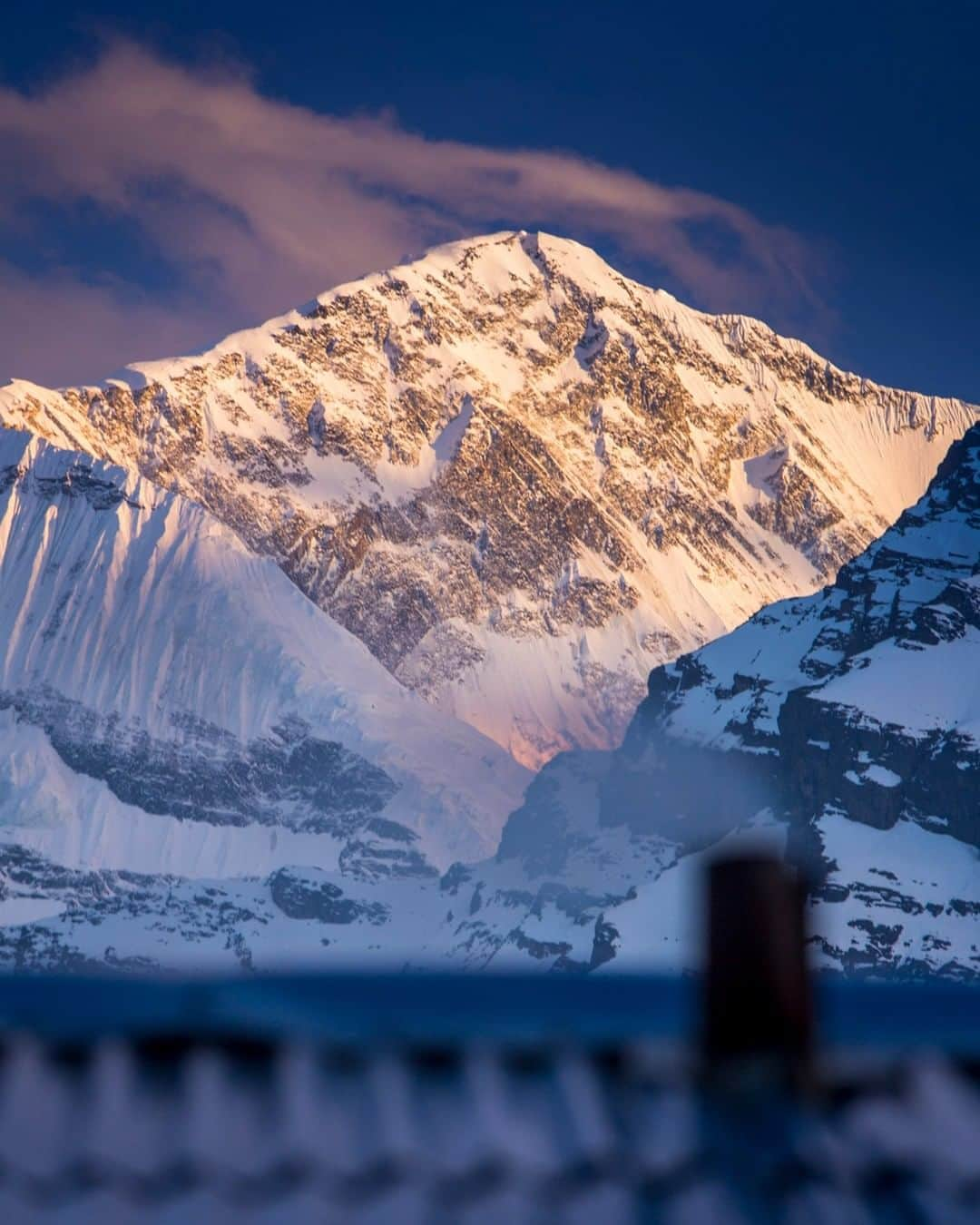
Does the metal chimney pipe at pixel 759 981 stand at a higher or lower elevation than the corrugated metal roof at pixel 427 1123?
higher

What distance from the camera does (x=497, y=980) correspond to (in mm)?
4465

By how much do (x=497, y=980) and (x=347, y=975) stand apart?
0.31 m

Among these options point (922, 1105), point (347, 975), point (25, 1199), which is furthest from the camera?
point (347, 975)

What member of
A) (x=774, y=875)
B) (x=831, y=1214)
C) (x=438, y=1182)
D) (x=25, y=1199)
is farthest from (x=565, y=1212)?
(x=25, y=1199)

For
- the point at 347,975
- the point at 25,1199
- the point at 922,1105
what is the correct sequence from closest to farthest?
1. the point at 25,1199
2. the point at 922,1105
3. the point at 347,975

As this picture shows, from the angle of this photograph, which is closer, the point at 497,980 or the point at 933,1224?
the point at 933,1224

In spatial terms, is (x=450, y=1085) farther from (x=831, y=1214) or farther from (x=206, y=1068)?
(x=831, y=1214)

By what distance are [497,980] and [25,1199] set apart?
3.65 feet

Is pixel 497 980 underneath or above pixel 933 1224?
above

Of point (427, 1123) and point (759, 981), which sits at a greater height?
point (759, 981)

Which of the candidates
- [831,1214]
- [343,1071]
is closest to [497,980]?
[343,1071]

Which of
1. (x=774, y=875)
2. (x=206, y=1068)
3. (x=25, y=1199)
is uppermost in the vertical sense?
(x=774, y=875)

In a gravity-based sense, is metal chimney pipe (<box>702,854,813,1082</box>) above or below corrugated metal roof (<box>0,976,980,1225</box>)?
above

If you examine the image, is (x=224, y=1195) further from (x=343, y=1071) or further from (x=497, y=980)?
(x=497, y=980)
